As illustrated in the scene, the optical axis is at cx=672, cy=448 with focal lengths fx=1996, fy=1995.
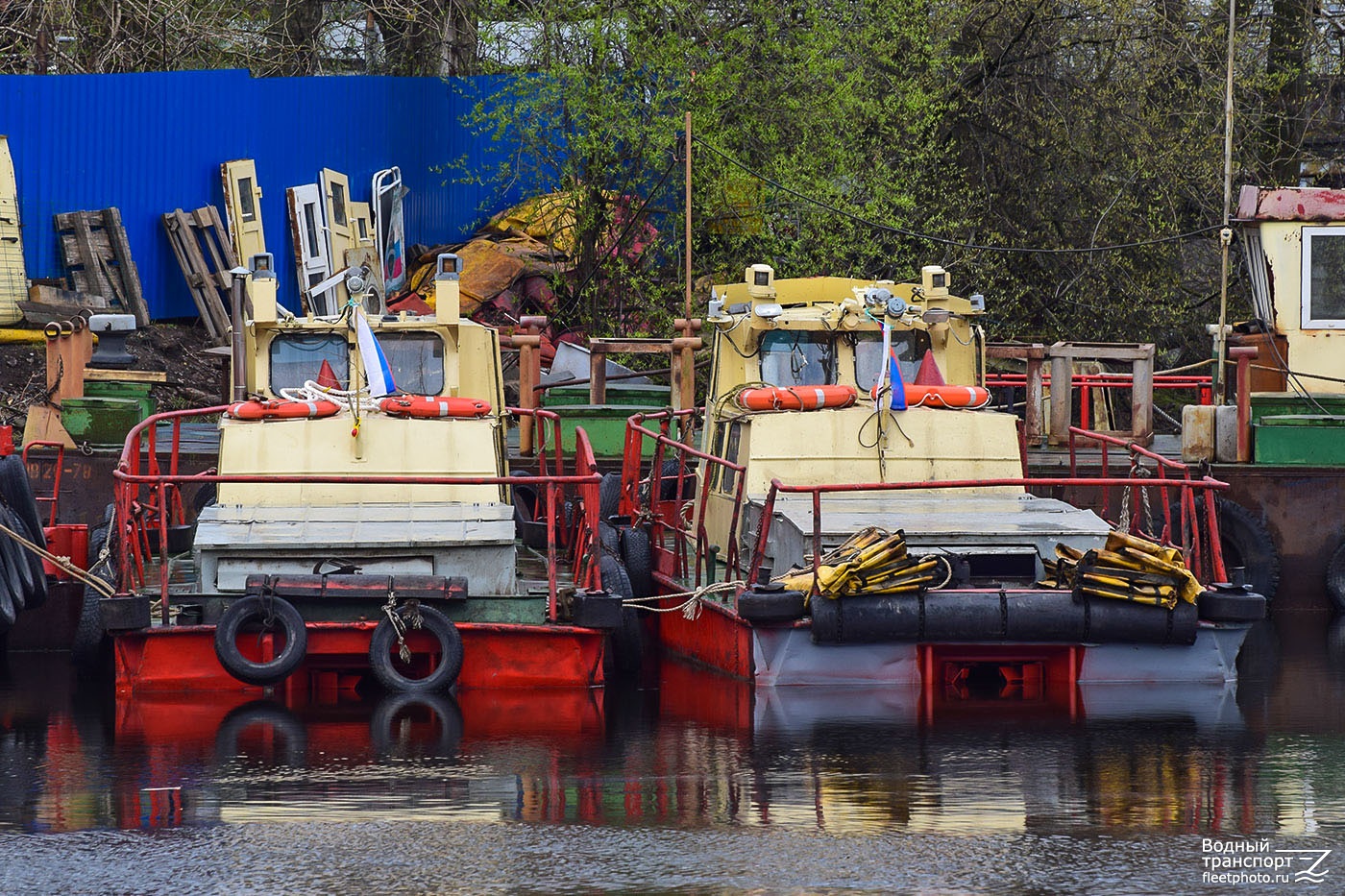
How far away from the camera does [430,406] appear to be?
14.6m

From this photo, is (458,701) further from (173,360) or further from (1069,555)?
(173,360)

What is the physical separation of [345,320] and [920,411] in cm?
437

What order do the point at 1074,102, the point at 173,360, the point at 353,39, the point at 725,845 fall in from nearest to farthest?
the point at 725,845 < the point at 173,360 < the point at 1074,102 < the point at 353,39

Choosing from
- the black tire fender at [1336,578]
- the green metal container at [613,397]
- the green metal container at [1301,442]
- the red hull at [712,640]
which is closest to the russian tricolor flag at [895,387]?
the red hull at [712,640]

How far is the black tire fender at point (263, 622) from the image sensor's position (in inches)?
486

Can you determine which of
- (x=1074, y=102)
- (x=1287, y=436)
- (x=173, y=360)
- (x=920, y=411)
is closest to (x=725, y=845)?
(x=920, y=411)

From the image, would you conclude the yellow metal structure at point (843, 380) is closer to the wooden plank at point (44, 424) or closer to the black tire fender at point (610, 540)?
the black tire fender at point (610, 540)

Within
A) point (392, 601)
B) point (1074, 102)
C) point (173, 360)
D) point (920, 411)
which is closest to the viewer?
point (392, 601)

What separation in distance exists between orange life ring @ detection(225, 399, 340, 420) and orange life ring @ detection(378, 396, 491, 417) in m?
0.41

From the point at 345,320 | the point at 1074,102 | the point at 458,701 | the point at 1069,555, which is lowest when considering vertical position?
the point at 458,701

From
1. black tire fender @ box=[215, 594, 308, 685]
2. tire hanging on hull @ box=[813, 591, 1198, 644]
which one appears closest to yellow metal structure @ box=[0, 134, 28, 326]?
black tire fender @ box=[215, 594, 308, 685]

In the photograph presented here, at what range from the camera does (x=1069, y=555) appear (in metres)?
12.9

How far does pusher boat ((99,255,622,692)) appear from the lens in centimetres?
1266

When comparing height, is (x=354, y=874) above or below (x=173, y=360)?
below
